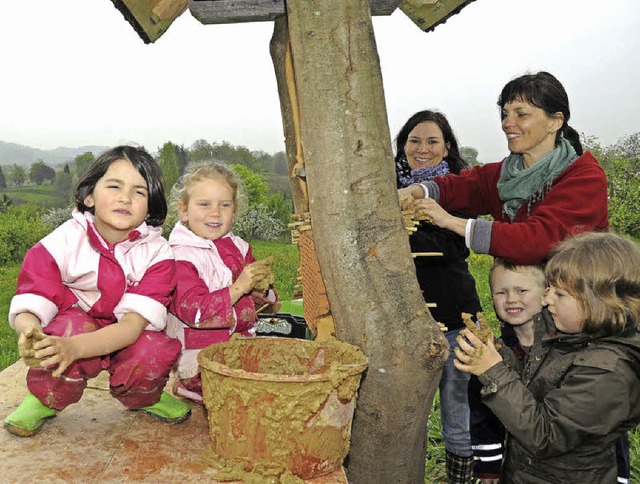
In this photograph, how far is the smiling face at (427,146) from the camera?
361 centimetres

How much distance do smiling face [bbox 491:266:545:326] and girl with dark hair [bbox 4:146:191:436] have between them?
1.54m

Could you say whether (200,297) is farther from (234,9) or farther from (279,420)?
(234,9)

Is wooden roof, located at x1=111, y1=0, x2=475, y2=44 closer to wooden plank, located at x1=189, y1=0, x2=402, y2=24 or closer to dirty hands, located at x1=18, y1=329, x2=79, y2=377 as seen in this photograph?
wooden plank, located at x1=189, y1=0, x2=402, y2=24

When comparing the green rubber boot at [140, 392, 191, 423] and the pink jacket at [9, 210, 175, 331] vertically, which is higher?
the pink jacket at [9, 210, 175, 331]

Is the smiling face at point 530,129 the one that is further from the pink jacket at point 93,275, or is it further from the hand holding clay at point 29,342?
the hand holding clay at point 29,342

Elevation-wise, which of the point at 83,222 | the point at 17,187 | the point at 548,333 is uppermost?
the point at 17,187

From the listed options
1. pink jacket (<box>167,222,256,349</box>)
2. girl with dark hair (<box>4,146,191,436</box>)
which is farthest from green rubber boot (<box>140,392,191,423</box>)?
pink jacket (<box>167,222,256,349</box>)

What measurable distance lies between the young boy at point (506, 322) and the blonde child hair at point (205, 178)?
1.38 meters

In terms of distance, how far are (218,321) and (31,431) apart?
0.90 m

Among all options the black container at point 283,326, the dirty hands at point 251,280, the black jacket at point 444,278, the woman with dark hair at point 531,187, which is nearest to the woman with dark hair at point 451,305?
the black jacket at point 444,278

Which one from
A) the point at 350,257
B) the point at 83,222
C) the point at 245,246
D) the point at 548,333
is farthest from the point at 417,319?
the point at 83,222

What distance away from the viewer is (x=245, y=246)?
10.8ft

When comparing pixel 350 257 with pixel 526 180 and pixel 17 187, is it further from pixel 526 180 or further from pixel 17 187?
pixel 17 187

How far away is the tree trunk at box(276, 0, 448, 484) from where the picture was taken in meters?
2.42
